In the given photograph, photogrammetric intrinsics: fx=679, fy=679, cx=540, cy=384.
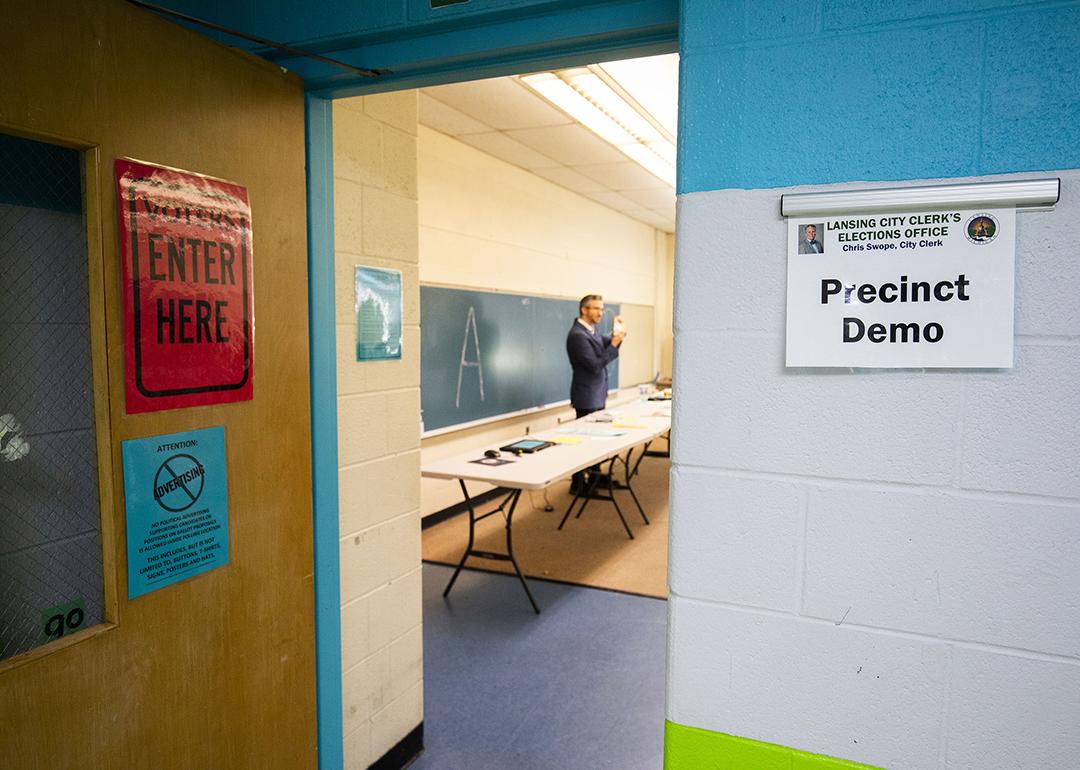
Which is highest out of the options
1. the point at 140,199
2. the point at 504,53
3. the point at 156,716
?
the point at 504,53

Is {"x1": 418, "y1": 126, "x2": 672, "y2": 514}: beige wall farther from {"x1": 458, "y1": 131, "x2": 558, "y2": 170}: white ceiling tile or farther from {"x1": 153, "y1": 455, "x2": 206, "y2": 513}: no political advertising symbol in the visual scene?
{"x1": 153, "y1": 455, "x2": 206, "y2": 513}: no political advertising symbol

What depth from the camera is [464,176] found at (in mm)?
4809

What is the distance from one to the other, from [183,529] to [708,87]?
1264 mm

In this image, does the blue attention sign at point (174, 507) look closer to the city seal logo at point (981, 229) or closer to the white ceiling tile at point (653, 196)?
the city seal logo at point (981, 229)

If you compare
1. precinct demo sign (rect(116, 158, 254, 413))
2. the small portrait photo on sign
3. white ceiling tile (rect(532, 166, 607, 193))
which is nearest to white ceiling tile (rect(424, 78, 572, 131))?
white ceiling tile (rect(532, 166, 607, 193))

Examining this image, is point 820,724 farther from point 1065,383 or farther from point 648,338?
point 648,338

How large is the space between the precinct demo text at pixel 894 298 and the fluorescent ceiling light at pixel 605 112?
87.9 inches

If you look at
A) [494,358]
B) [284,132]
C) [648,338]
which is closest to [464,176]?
[494,358]

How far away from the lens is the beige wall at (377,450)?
1891mm

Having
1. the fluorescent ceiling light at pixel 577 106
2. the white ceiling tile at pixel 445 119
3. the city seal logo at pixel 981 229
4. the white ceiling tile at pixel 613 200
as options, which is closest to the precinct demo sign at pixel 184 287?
the city seal logo at pixel 981 229

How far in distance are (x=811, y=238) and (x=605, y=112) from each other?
3409 mm

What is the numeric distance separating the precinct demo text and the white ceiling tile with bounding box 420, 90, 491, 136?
10.4 ft

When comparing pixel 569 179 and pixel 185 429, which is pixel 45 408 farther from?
pixel 569 179

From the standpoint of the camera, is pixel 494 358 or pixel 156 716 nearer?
pixel 156 716
